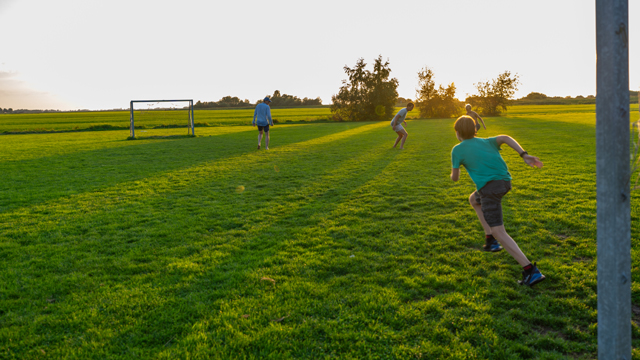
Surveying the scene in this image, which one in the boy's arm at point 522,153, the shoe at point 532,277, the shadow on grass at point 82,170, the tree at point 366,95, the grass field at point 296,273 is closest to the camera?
the grass field at point 296,273

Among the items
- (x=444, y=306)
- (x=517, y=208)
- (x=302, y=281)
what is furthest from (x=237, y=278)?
(x=517, y=208)

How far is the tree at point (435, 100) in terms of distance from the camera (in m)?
56.3

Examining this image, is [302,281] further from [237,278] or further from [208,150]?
[208,150]

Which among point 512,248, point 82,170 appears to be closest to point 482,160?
point 512,248

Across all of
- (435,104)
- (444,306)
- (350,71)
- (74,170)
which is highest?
(350,71)

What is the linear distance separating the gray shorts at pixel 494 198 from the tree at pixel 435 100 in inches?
2181

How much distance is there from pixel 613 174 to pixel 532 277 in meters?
2.40

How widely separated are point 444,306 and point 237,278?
223 centimetres

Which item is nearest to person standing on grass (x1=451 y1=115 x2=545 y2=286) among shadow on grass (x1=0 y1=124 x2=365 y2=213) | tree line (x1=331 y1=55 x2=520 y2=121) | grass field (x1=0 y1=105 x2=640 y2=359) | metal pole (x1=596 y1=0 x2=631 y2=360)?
grass field (x1=0 y1=105 x2=640 y2=359)

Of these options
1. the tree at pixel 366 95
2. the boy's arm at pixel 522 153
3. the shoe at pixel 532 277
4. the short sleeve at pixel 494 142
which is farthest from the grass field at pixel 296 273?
the tree at pixel 366 95

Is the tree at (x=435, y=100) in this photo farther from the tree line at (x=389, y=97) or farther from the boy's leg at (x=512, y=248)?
the boy's leg at (x=512, y=248)

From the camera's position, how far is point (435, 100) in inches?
2217

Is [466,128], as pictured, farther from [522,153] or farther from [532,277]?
[532,277]

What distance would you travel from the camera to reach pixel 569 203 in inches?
284
